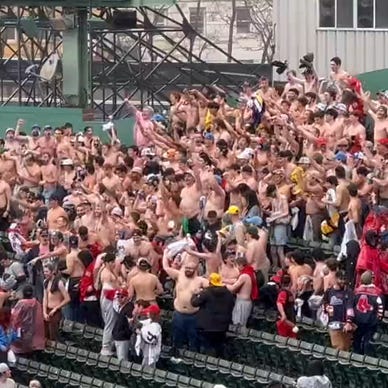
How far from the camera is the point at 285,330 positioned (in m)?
20.0

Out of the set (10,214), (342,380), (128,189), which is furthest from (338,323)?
(10,214)

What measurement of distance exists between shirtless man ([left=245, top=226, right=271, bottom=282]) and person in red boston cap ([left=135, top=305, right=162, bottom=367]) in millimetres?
1357

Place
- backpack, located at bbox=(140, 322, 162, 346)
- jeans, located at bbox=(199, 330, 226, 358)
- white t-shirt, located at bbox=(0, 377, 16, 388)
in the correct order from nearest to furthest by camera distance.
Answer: white t-shirt, located at bbox=(0, 377, 16, 388)
backpack, located at bbox=(140, 322, 162, 346)
jeans, located at bbox=(199, 330, 226, 358)

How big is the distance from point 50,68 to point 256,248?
15.2 m

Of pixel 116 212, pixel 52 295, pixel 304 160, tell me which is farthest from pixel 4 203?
pixel 304 160

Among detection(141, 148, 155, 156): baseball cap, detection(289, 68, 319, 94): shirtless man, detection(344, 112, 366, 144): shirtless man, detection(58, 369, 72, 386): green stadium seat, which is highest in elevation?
detection(289, 68, 319, 94): shirtless man

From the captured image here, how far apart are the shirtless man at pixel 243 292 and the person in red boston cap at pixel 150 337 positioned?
0.93m

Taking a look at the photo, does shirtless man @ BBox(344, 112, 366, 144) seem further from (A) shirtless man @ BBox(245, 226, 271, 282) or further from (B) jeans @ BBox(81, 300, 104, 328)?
(B) jeans @ BBox(81, 300, 104, 328)

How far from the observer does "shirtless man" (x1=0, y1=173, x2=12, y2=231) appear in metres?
26.1

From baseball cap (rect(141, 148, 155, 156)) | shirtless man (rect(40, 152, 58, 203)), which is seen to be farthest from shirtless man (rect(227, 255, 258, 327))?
shirtless man (rect(40, 152, 58, 203))

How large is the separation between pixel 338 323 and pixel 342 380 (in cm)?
63

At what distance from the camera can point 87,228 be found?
72.7 feet

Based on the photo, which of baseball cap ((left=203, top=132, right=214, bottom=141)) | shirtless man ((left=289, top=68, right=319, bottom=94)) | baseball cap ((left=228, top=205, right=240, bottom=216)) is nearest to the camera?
baseball cap ((left=228, top=205, right=240, bottom=216))

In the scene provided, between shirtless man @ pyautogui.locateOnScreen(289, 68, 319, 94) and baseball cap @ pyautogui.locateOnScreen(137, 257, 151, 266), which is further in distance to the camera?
shirtless man @ pyautogui.locateOnScreen(289, 68, 319, 94)
